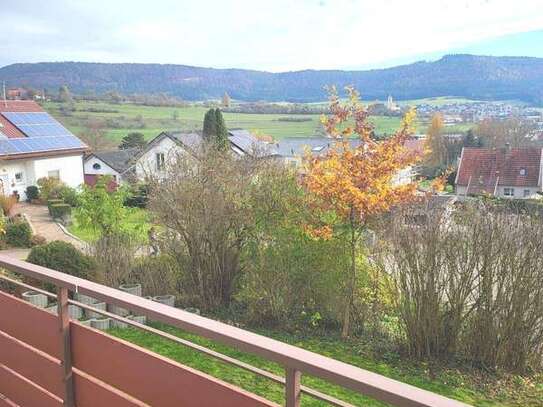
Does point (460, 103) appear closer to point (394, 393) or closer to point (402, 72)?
point (402, 72)

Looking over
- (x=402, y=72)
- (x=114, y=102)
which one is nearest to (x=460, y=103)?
(x=402, y=72)

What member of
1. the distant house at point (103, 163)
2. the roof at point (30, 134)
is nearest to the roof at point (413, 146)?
the roof at point (30, 134)

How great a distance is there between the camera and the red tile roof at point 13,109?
26.9 m

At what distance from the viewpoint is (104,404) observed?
1.85m

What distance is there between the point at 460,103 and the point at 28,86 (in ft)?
114

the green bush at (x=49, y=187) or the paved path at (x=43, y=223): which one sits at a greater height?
the green bush at (x=49, y=187)

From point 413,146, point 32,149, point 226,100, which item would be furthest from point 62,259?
point 226,100

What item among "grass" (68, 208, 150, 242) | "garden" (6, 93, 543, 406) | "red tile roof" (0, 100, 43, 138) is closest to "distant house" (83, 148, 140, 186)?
"red tile roof" (0, 100, 43, 138)

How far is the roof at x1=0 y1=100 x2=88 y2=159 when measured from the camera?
84.5ft

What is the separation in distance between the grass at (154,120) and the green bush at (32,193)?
1129cm

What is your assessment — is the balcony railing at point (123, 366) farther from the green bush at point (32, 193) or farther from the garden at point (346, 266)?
the green bush at point (32, 193)

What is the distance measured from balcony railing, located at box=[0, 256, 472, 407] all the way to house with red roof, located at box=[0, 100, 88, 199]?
22.9m

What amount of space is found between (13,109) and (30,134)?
7.87 feet

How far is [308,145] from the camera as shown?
9438 mm
